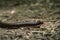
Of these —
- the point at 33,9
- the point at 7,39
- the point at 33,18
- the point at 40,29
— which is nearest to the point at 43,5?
the point at 33,9

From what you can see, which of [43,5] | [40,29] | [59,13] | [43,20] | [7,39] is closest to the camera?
[7,39]

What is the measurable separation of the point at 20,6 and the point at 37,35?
116 centimetres

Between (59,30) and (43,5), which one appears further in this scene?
(43,5)

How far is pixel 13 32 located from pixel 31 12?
0.77m

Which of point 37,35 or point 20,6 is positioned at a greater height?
point 20,6

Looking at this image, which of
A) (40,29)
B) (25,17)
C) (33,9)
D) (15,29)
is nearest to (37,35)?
(40,29)

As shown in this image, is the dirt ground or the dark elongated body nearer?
the dirt ground

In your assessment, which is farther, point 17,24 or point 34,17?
point 34,17

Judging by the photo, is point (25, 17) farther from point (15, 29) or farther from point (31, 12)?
point (15, 29)

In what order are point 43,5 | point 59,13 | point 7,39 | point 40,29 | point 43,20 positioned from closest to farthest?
point 7,39, point 40,29, point 43,20, point 59,13, point 43,5

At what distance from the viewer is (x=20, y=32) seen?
9.83 feet

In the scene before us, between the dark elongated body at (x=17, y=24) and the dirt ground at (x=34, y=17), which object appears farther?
the dark elongated body at (x=17, y=24)

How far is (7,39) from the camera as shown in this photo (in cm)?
284

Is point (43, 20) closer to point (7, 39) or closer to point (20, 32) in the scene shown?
point (20, 32)
